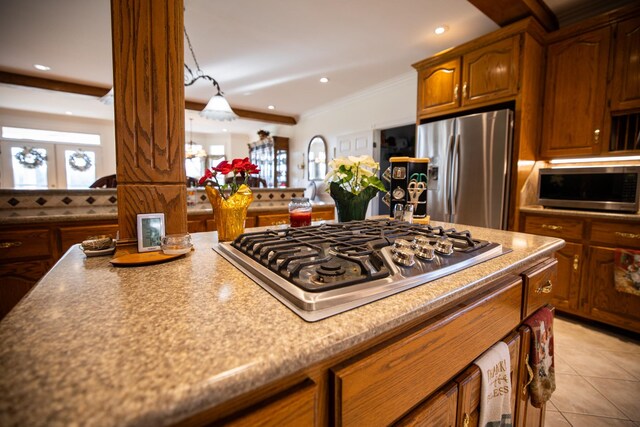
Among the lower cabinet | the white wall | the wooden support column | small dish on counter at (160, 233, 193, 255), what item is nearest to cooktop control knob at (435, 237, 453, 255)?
small dish on counter at (160, 233, 193, 255)

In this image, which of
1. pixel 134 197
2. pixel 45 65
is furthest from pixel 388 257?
pixel 45 65

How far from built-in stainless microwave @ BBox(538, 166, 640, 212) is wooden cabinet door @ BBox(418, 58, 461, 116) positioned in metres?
1.02

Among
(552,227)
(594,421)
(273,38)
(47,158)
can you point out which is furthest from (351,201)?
(47,158)

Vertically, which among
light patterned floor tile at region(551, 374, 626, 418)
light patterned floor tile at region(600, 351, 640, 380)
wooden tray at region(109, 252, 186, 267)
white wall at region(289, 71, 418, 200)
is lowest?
light patterned floor tile at region(551, 374, 626, 418)

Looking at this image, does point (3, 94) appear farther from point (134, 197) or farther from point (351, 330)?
point (351, 330)

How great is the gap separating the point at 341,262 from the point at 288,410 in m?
0.32

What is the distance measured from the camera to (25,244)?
1727 millimetres

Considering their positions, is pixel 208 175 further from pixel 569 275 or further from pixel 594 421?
pixel 569 275

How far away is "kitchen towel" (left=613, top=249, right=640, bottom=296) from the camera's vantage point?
181 centimetres

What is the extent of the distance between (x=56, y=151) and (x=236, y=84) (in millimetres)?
5697

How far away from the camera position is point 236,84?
14.3ft

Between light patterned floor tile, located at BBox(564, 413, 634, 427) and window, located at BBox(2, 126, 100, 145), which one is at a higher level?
window, located at BBox(2, 126, 100, 145)

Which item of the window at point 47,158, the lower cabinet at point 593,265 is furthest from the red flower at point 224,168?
the window at point 47,158

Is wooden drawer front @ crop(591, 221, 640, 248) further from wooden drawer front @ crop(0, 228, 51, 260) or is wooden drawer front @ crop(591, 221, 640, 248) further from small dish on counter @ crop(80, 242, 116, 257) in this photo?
wooden drawer front @ crop(0, 228, 51, 260)
